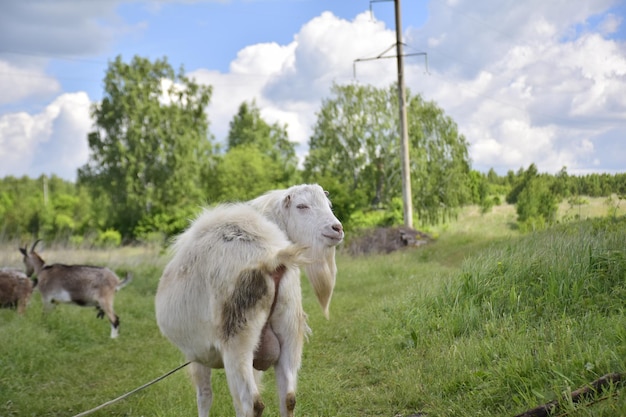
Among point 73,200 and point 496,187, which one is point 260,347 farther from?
point 73,200

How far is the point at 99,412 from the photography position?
5.87 meters

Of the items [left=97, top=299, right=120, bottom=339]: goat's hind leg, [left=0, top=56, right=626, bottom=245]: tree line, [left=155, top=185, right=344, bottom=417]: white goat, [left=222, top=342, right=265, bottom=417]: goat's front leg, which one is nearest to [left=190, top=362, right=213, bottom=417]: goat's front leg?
[left=155, top=185, right=344, bottom=417]: white goat

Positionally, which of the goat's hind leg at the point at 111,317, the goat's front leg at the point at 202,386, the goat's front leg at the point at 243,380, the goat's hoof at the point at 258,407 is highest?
the goat's front leg at the point at 243,380

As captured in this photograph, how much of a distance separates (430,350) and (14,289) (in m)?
6.99

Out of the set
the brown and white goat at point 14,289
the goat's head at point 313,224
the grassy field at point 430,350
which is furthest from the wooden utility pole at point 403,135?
the goat's head at point 313,224

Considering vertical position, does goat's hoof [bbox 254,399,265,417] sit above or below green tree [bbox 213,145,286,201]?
below

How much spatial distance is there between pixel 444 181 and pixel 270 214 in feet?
97.8

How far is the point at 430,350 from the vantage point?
219 inches

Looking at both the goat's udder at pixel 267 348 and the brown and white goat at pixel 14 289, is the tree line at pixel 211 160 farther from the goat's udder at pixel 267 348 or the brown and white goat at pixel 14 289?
the goat's udder at pixel 267 348

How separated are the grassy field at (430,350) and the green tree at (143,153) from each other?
3021cm

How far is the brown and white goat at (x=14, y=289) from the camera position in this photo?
9336 mm

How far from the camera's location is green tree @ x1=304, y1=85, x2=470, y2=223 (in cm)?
3325

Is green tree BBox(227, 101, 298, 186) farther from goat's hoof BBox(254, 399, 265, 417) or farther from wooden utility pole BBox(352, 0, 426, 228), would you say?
goat's hoof BBox(254, 399, 265, 417)

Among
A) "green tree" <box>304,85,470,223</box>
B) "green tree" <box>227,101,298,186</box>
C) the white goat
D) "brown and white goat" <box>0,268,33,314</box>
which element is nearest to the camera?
the white goat
